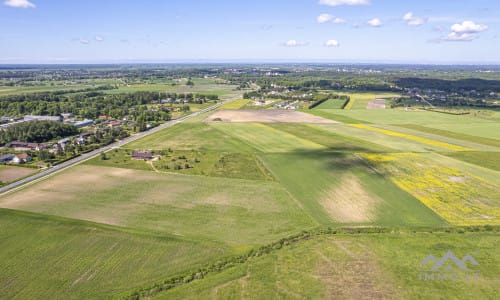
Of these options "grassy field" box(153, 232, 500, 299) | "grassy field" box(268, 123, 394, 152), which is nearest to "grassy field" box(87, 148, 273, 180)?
"grassy field" box(268, 123, 394, 152)

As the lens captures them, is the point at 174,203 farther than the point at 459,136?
No

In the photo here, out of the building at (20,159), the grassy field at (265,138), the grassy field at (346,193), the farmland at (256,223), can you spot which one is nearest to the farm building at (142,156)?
the farmland at (256,223)

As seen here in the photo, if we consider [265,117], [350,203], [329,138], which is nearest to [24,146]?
[265,117]

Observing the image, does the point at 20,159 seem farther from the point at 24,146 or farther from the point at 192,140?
the point at 192,140

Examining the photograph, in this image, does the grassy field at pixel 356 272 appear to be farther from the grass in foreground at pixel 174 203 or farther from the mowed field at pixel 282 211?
the grass in foreground at pixel 174 203

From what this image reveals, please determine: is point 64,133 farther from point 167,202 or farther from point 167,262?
point 167,262

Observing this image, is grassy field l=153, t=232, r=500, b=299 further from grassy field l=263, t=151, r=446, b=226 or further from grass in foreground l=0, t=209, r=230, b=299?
grass in foreground l=0, t=209, r=230, b=299
